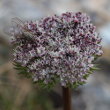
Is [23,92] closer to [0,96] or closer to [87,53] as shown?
[0,96]

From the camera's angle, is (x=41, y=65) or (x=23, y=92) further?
(x=23, y=92)

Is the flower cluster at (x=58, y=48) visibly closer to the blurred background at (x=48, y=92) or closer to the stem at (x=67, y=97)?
the stem at (x=67, y=97)

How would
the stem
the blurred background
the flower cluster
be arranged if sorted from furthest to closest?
1. the blurred background
2. the stem
3. the flower cluster

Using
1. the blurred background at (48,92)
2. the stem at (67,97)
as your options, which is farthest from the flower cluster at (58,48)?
the blurred background at (48,92)

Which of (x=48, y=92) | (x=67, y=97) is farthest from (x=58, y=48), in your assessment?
(x=48, y=92)

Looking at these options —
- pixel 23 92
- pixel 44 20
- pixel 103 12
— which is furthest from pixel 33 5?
pixel 44 20

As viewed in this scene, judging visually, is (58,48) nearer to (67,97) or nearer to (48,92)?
(67,97)

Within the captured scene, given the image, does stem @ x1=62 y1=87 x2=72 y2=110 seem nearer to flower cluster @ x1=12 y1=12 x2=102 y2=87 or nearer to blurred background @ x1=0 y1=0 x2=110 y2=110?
flower cluster @ x1=12 y1=12 x2=102 y2=87

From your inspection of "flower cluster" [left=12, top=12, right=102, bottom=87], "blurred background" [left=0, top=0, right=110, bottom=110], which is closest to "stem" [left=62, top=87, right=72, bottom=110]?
"flower cluster" [left=12, top=12, right=102, bottom=87]
